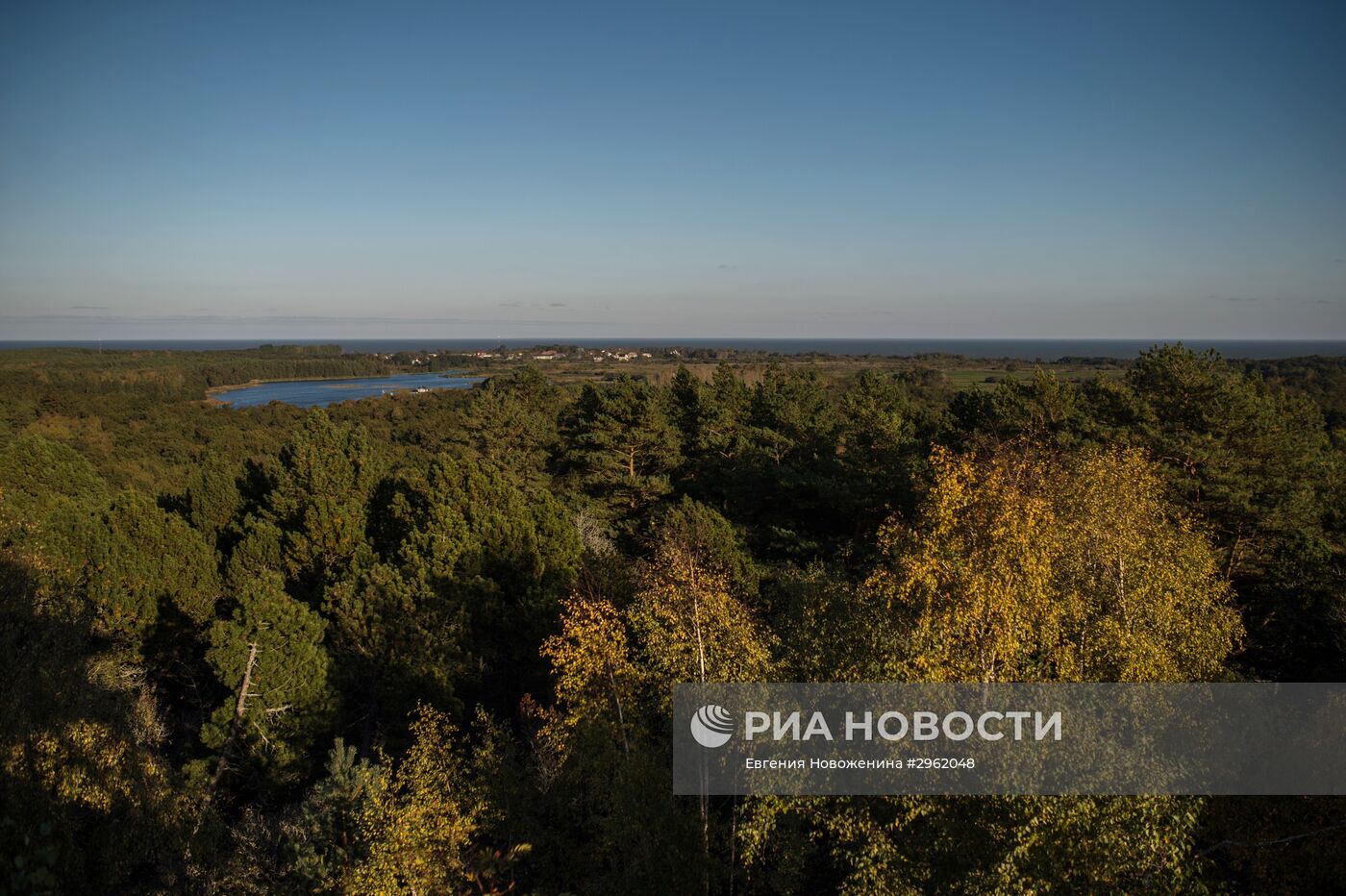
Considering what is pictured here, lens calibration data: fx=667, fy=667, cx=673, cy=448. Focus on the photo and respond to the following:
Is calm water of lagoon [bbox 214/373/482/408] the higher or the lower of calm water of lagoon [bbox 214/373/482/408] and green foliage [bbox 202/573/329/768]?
the higher

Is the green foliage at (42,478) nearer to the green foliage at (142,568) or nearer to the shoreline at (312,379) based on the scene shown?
the green foliage at (142,568)

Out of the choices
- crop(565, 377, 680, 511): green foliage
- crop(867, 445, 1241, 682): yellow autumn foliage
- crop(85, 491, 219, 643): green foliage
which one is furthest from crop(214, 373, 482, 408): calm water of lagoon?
crop(867, 445, 1241, 682): yellow autumn foliage

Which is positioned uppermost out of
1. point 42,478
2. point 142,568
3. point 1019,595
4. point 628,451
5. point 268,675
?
point 1019,595

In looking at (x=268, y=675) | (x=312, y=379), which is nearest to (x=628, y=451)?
(x=268, y=675)

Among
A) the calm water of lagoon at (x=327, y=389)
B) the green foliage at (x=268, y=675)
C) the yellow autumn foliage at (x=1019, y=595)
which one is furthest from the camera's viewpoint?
the calm water of lagoon at (x=327, y=389)

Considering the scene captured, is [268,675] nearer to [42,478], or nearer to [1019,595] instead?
[1019,595]

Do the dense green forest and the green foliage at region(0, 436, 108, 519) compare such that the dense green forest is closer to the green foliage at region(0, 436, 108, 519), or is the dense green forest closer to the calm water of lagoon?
the green foliage at region(0, 436, 108, 519)

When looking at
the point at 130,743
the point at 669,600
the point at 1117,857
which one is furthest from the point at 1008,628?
the point at 130,743

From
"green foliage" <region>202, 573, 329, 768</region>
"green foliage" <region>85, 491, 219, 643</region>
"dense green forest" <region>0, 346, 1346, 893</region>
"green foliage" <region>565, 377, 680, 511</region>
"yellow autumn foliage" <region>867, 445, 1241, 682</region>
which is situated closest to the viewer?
"yellow autumn foliage" <region>867, 445, 1241, 682</region>

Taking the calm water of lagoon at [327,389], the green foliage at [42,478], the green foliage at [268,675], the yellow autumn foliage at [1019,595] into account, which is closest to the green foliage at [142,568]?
the green foliage at [42,478]
